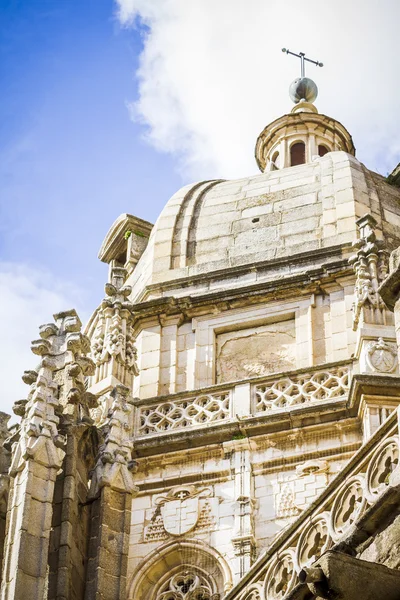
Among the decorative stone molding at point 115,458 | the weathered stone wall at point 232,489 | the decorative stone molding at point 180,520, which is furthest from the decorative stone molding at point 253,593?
the decorative stone molding at point 180,520

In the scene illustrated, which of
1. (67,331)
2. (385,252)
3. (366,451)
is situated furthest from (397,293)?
(385,252)

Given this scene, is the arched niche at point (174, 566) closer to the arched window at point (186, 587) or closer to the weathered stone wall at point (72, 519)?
the arched window at point (186, 587)

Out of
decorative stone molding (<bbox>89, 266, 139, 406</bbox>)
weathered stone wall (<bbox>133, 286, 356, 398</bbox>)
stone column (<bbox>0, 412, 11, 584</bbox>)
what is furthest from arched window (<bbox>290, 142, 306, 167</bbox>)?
stone column (<bbox>0, 412, 11, 584</bbox>)

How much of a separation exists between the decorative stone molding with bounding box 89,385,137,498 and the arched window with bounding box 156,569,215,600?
333 centimetres

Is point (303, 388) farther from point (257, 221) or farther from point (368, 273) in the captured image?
point (257, 221)

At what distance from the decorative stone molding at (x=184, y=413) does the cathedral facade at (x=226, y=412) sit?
27 mm

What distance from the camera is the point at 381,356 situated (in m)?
22.5

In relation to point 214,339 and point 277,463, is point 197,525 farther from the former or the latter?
point 214,339

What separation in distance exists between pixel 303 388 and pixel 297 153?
14.9 meters

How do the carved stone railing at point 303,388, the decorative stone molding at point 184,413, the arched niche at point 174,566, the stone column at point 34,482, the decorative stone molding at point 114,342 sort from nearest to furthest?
1. the stone column at point 34,482
2. the arched niche at point 174,566
3. the carved stone railing at point 303,388
4. the decorative stone molding at point 184,413
5. the decorative stone molding at point 114,342

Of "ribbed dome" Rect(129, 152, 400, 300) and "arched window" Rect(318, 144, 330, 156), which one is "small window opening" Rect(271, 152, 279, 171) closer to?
"arched window" Rect(318, 144, 330, 156)

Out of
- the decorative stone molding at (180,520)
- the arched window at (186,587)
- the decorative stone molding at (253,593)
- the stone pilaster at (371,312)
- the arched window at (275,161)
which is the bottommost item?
the decorative stone molding at (253,593)

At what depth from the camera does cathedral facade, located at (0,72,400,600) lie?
1283 cm

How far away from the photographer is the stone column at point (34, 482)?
53.6 feet
